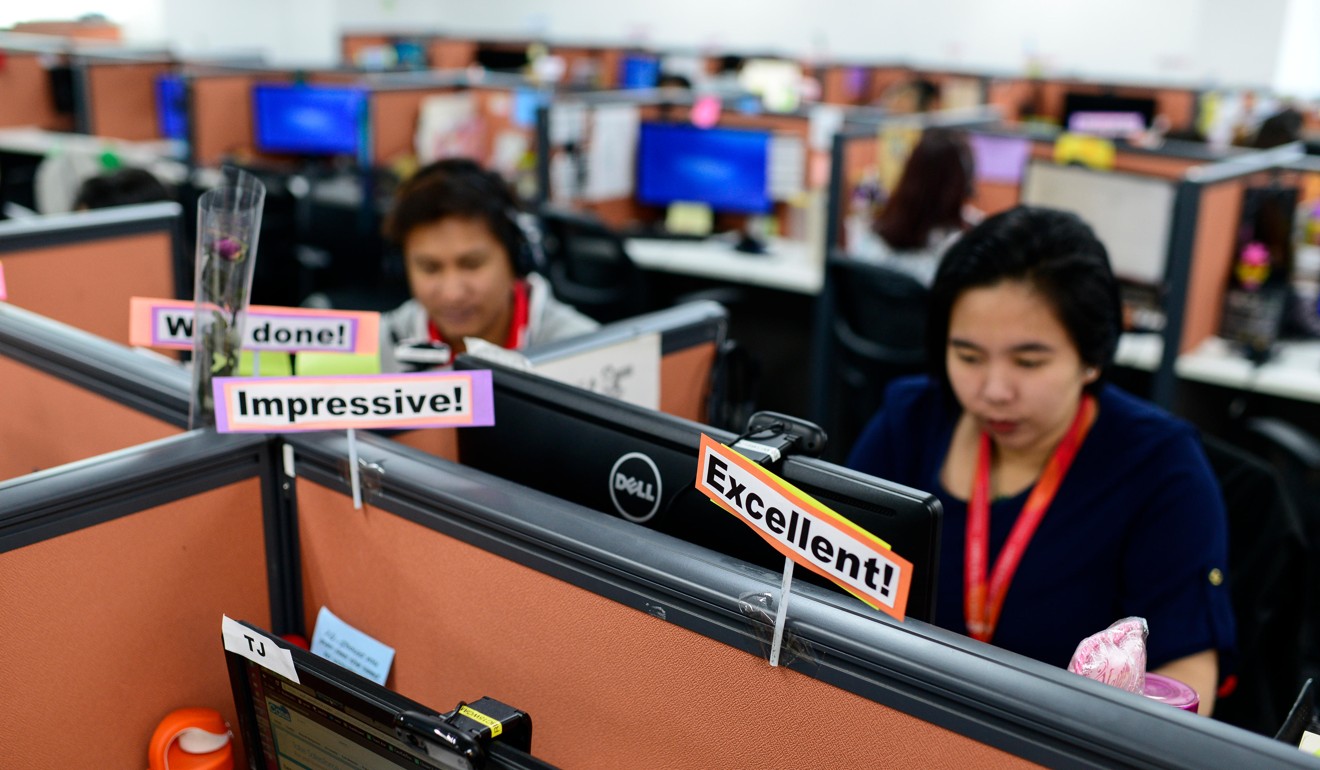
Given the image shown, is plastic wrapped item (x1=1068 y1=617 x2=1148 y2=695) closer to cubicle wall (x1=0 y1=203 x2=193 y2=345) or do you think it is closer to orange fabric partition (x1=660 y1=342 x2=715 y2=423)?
orange fabric partition (x1=660 y1=342 x2=715 y2=423)

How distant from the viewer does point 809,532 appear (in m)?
0.75

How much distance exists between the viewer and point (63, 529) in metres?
0.97

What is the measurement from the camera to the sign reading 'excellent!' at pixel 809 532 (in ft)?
2.35

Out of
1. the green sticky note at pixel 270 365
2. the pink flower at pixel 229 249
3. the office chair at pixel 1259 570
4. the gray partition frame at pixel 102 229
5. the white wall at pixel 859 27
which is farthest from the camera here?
the white wall at pixel 859 27

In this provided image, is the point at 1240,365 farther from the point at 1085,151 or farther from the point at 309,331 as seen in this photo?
the point at 309,331

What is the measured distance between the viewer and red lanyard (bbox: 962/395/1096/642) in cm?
146

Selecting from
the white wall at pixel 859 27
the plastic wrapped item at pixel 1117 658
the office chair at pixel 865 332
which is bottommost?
the office chair at pixel 865 332

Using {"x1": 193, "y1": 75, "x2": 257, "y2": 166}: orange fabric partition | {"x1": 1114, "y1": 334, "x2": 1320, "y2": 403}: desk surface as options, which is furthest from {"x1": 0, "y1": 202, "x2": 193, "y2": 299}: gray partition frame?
{"x1": 193, "y1": 75, "x2": 257, "y2": 166}: orange fabric partition

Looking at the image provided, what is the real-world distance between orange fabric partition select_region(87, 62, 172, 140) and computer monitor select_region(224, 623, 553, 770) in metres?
5.42

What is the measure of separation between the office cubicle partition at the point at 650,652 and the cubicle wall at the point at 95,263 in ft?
3.15

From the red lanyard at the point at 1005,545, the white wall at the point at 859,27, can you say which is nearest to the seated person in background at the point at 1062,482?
the red lanyard at the point at 1005,545

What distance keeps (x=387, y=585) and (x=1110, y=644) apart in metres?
0.63

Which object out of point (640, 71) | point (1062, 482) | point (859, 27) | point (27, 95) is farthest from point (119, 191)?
point (859, 27)

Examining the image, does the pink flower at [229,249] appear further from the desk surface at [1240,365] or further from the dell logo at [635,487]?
the desk surface at [1240,365]
